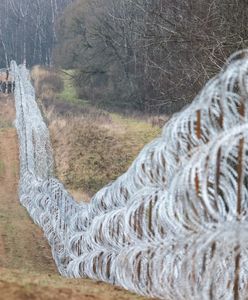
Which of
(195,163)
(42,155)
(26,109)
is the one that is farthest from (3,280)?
(26,109)

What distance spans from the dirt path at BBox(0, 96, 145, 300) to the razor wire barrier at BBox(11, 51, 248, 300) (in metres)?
0.46

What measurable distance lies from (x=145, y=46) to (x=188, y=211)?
45.1 feet

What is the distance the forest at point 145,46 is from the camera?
15.8m

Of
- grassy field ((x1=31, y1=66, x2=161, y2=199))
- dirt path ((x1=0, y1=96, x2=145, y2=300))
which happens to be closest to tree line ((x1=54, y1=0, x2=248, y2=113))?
grassy field ((x1=31, y1=66, x2=161, y2=199))

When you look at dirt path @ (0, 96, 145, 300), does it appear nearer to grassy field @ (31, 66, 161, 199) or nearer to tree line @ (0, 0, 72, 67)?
grassy field @ (31, 66, 161, 199)

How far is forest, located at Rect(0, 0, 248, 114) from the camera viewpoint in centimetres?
1581

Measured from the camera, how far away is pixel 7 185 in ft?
67.9

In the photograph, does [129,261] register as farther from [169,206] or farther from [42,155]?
[42,155]

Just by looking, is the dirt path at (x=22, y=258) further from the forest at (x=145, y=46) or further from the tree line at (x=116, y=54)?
the tree line at (x=116, y=54)

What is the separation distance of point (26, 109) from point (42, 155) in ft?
23.2

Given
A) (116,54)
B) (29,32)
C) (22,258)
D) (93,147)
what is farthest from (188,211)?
(29,32)

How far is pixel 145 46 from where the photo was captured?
17906mm

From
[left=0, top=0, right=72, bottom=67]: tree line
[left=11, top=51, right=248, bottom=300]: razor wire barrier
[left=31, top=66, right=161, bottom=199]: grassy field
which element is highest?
[left=0, top=0, right=72, bottom=67]: tree line

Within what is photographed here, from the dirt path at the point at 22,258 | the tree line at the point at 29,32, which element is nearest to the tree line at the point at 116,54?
the dirt path at the point at 22,258
